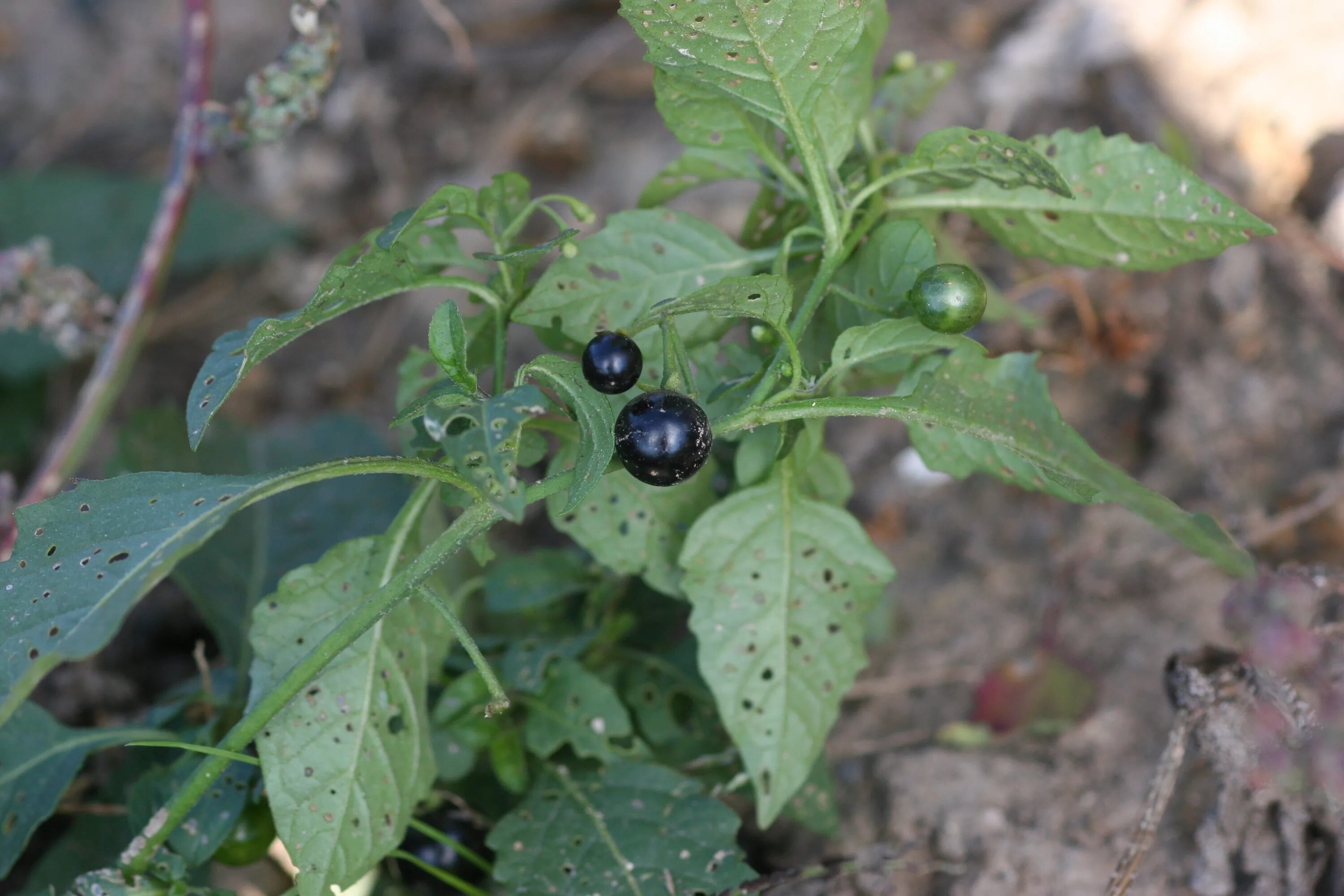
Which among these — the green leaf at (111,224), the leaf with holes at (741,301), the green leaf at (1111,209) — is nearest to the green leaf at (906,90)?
the green leaf at (1111,209)

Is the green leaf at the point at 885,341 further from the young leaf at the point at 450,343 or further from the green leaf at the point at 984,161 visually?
the young leaf at the point at 450,343

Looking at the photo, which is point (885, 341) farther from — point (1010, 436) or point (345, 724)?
point (345, 724)

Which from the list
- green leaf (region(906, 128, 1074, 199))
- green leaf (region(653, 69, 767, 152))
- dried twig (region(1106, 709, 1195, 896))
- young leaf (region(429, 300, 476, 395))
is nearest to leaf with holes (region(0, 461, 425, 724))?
young leaf (region(429, 300, 476, 395))

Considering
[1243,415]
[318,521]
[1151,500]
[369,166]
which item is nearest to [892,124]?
[1151,500]

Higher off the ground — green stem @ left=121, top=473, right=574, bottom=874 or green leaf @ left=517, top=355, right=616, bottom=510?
green leaf @ left=517, top=355, right=616, bottom=510

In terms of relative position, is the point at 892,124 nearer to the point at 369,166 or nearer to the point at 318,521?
the point at 318,521

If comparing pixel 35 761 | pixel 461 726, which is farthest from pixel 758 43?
pixel 35 761

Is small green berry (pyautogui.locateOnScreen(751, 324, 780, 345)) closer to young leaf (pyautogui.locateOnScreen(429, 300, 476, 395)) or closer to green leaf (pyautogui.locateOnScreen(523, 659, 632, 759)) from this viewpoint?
young leaf (pyautogui.locateOnScreen(429, 300, 476, 395))
